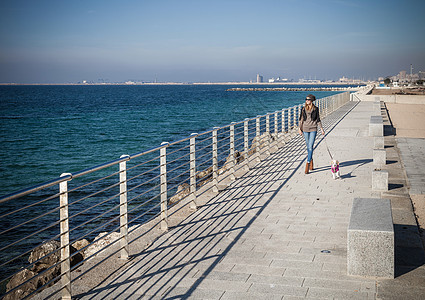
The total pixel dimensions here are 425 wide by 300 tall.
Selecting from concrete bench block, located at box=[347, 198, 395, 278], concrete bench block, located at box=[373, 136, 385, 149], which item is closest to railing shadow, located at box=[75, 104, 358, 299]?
concrete bench block, located at box=[347, 198, 395, 278]

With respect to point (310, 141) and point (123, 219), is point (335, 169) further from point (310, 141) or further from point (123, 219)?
point (123, 219)

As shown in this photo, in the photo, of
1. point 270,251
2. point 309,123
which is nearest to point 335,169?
point 309,123

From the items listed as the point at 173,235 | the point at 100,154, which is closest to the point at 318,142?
the point at 173,235

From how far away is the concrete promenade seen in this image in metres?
4.78

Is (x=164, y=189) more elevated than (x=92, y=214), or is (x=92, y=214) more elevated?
(x=164, y=189)

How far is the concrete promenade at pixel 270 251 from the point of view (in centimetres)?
478

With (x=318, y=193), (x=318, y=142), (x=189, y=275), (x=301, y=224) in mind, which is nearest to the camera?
(x=189, y=275)

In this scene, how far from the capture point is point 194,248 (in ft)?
20.1

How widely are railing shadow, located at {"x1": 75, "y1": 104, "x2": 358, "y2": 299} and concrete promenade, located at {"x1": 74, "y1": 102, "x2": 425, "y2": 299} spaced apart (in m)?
0.01

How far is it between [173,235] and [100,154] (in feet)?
85.3

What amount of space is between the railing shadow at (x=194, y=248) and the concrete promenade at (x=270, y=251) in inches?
0.5

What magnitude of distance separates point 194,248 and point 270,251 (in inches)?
40.8

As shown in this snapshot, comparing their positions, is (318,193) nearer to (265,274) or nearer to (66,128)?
(265,274)

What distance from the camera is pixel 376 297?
15.0 feet
